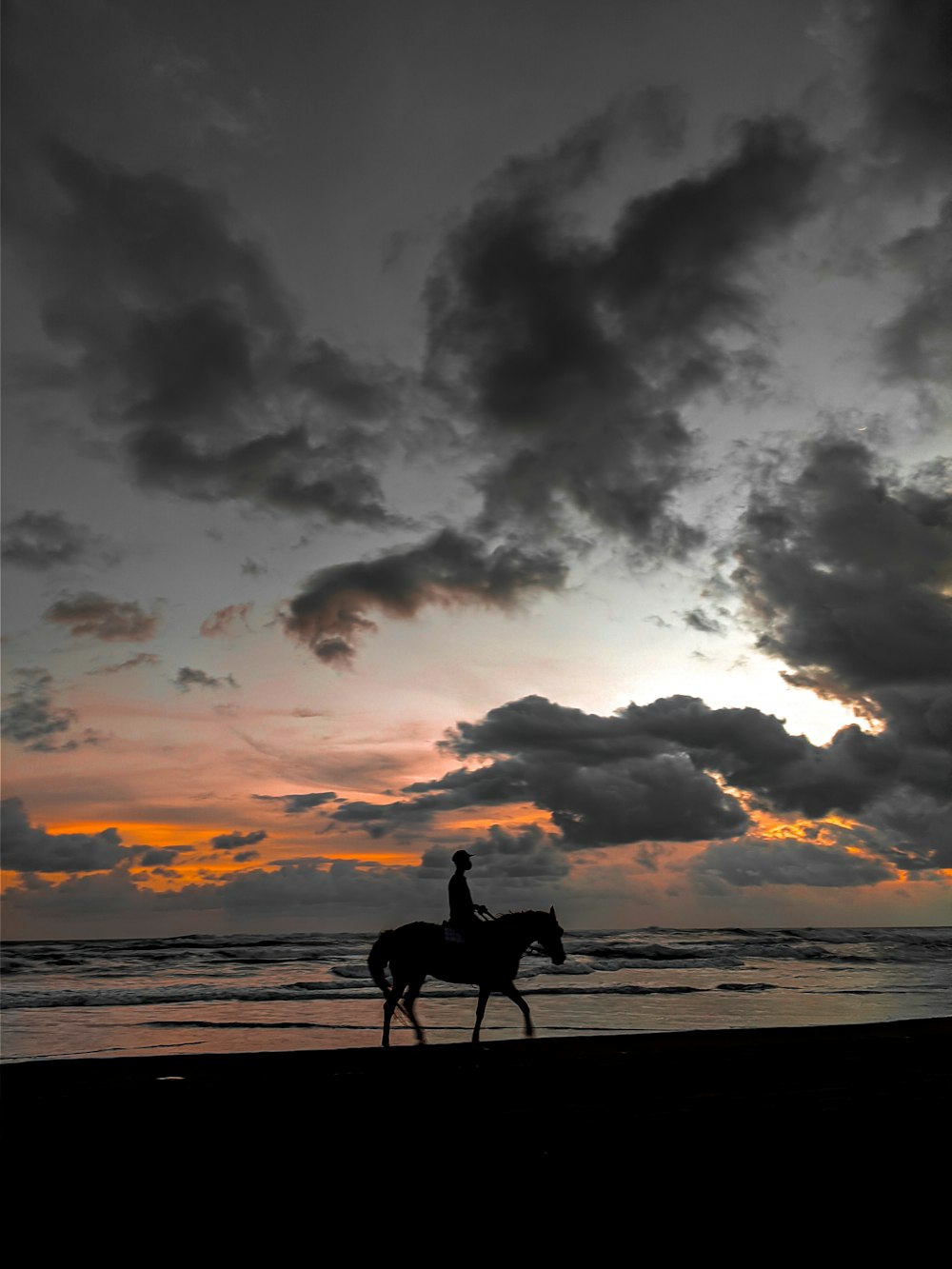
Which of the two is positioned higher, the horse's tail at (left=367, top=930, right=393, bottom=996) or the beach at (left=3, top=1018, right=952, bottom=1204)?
the horse's tail at (left=367, top=930, right=393, bottom=996)

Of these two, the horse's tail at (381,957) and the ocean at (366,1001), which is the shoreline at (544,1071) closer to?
the horse's tail at (381,957)

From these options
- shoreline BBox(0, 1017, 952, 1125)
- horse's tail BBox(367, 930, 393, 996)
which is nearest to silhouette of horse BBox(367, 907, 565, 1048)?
horse's tail BBox(367, 930, 393, 996)

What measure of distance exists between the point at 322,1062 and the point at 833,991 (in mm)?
24134

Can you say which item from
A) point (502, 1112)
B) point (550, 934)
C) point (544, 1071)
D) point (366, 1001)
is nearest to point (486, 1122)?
point (502, 1112)

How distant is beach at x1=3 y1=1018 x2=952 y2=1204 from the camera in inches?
291

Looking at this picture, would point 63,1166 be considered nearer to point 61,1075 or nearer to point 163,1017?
point 61,1075

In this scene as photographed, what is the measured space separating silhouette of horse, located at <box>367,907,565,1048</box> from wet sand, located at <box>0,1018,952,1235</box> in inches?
56.3

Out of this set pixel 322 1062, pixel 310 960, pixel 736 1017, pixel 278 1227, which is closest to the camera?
pixel 278 1227

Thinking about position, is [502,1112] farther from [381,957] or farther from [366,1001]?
[366,1001]

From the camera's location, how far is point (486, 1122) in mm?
9164

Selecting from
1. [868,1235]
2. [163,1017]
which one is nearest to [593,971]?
[163,1017]

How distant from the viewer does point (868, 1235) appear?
17.9ft

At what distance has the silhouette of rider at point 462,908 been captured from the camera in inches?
637

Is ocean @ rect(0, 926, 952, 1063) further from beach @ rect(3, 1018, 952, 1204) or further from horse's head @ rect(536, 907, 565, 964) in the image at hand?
beach @ rect(3, 1018, 952, 1204)
